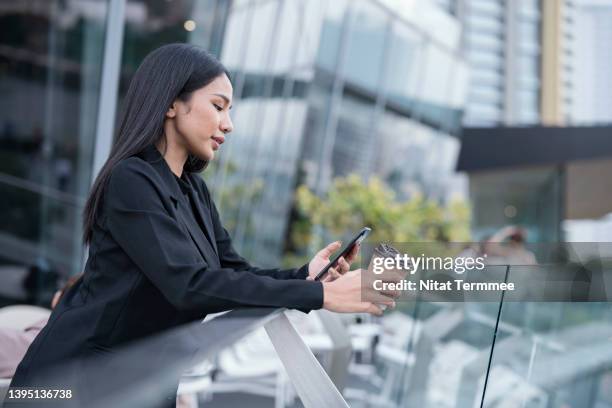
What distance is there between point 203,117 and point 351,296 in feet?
1.64

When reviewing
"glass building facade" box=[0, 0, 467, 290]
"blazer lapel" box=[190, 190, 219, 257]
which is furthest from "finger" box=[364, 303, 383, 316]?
"glass building facade" box=[0, 0, 467, 290]

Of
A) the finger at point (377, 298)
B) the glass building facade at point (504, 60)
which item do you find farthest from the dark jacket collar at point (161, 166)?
the glass building facade at point (504, 60)

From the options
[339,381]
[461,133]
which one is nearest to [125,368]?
[339,381]

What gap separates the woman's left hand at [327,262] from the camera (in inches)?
63.2

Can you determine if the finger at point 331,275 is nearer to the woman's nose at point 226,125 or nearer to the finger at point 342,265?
the finger at point 342,265

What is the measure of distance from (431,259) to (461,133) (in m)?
16.5

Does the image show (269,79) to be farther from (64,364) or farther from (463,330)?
(64,364)

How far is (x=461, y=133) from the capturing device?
17688 mm

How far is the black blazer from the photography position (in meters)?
1.36

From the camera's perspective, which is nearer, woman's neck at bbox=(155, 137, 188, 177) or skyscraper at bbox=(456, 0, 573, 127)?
woman's neck at bbox=(155, 137, 188, 177)

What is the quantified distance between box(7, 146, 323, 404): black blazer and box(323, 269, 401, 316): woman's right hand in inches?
0.8

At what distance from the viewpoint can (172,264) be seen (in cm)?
135

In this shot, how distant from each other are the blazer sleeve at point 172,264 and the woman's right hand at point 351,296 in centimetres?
2

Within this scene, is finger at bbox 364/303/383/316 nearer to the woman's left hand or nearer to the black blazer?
the black blazer
